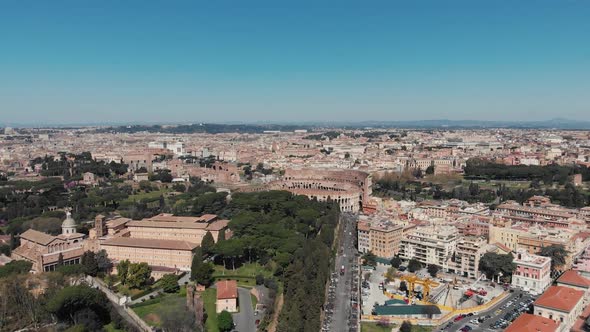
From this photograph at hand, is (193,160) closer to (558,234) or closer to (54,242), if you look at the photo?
(54,242)

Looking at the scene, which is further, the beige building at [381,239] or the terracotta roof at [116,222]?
the terracotta roof at [116,222]

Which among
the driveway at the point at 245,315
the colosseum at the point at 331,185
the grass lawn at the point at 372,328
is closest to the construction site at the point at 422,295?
the grass lawn at the point at 372,328

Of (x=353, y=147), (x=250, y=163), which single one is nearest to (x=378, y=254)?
(x=250, y=163)

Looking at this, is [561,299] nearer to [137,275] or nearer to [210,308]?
[210,308]

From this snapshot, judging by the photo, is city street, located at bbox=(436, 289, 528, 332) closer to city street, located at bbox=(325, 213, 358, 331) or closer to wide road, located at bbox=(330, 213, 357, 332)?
city street, located at bbox=(325, 213, 358, 331)

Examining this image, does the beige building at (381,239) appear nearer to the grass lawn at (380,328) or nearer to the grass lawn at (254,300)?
the grass lawn at (380,328)

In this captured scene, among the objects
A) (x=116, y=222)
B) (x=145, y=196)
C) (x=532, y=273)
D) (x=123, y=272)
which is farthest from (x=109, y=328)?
(x=145, y=196)
